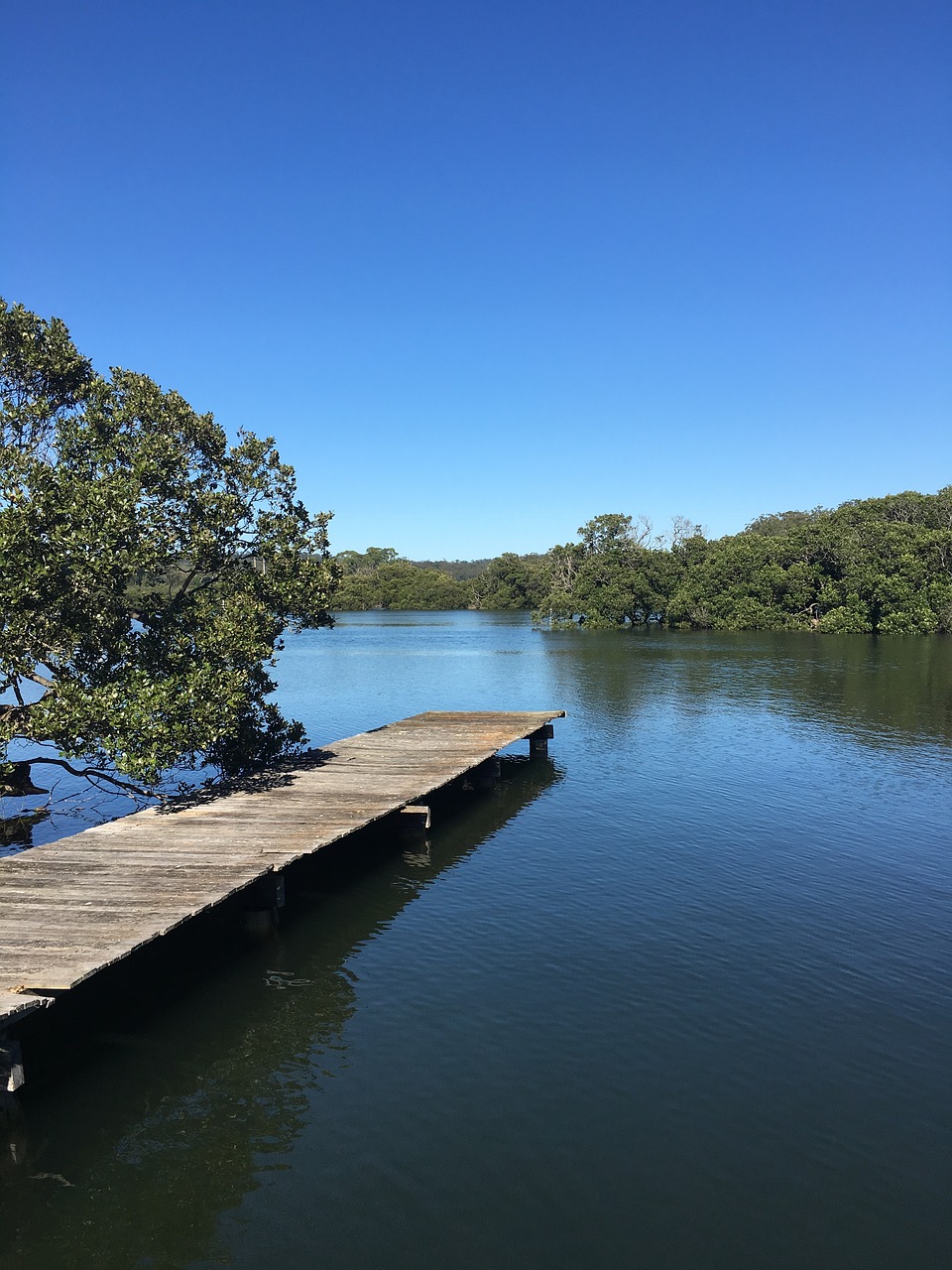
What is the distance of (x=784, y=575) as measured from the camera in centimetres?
10194

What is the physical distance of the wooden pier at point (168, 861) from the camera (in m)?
11.5

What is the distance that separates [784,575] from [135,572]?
91.7 m

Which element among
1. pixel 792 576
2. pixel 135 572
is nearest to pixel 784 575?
pixel 792 576

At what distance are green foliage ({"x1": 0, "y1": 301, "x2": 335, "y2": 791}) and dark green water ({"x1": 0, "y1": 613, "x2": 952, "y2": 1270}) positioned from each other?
5.18 meters

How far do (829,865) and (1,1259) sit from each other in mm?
17103

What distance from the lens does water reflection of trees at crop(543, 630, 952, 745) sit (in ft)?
135

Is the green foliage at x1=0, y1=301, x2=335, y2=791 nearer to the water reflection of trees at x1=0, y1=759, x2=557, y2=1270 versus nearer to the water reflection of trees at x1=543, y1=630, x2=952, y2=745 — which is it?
the water reflection of trees at x1=0, y1=759, x2=557, y2=1270

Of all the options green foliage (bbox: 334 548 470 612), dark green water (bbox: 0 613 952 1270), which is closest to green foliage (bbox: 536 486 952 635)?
green foliage (bbox: 334 548 470 612)

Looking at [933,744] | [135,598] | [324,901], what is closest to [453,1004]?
[324,901]

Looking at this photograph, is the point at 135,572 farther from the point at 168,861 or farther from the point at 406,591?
the point at 406,591

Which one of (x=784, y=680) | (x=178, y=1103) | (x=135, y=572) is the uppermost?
(x=135, y=572)

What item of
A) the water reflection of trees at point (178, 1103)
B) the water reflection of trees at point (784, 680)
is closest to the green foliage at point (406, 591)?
the water reflection of trees at point (784, 680)

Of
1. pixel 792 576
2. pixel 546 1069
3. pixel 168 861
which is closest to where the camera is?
pixel 546 1069

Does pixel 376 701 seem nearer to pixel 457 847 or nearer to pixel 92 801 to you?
pixel 92 801
